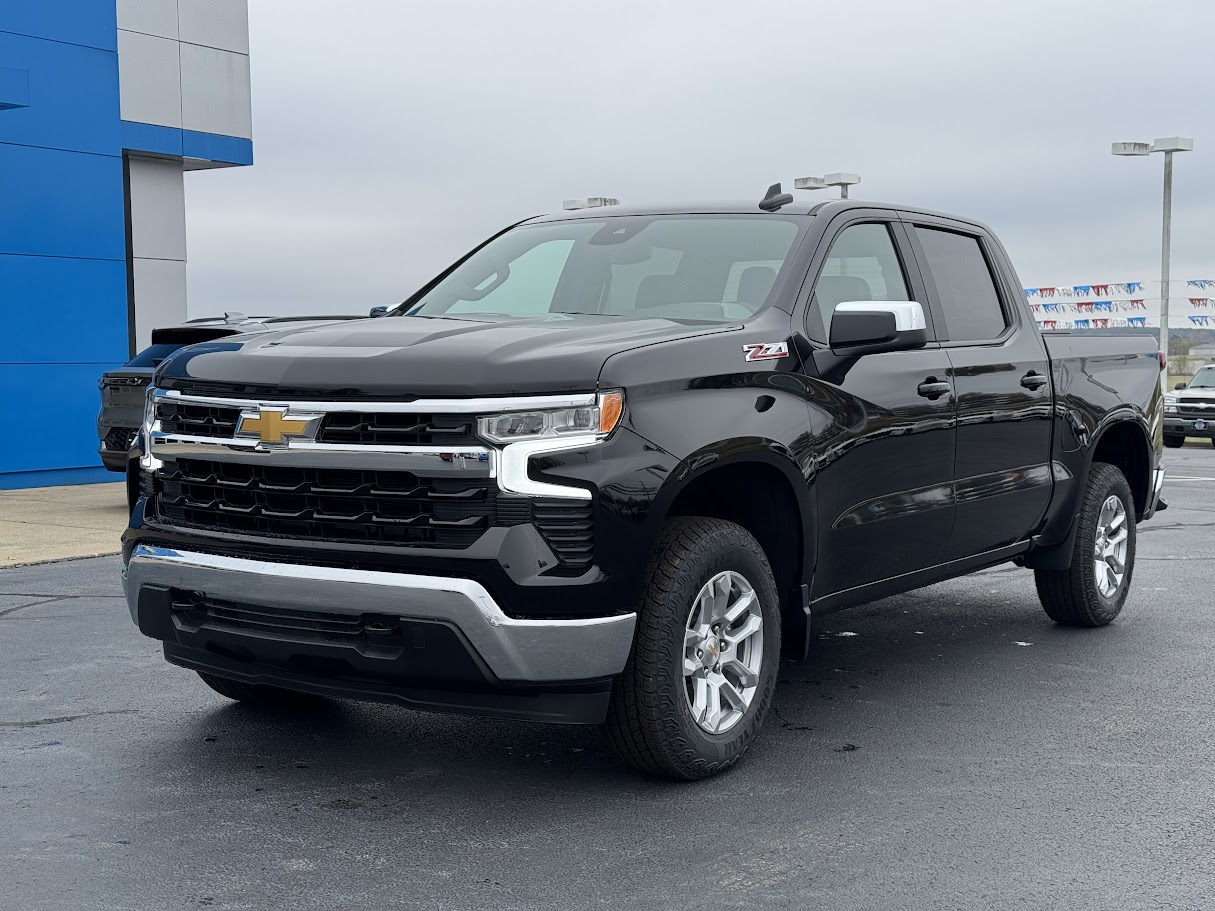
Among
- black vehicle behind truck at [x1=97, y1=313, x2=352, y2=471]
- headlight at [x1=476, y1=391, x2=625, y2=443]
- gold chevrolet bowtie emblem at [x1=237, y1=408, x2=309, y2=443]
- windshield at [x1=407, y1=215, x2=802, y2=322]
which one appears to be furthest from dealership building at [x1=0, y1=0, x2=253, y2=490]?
headlight at [x1=476, y1=391, x2=625, y2=443]

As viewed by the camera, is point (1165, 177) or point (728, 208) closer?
point (728, 208)

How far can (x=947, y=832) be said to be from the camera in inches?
169

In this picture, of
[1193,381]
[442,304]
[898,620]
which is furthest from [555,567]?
[1193,381]

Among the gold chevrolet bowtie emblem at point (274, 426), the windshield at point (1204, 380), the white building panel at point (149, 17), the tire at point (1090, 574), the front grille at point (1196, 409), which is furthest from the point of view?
the windshield at point (1204, 380)

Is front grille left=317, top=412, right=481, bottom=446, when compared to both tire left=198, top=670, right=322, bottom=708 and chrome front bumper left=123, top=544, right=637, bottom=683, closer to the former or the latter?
chrome front bumper left=123, top=544, right=637, bottom=683

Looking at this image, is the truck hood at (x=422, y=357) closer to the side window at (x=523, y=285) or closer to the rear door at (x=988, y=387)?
the side window at (x=523, y=285)

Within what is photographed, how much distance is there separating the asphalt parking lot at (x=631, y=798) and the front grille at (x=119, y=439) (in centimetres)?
639

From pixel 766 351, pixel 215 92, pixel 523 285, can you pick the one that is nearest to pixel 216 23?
pixel 215 92

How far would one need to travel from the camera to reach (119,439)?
13.2 m

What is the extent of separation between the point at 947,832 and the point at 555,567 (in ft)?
4.52

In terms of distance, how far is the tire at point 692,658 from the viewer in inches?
178

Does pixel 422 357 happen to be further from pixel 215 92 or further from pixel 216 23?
pixel 216 23

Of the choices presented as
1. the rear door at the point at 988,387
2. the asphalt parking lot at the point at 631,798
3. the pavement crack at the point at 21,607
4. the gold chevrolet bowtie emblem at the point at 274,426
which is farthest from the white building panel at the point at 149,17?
the gold chevrolet bowtie emblem at the point at 274,426

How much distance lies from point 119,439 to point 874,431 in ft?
30.8
